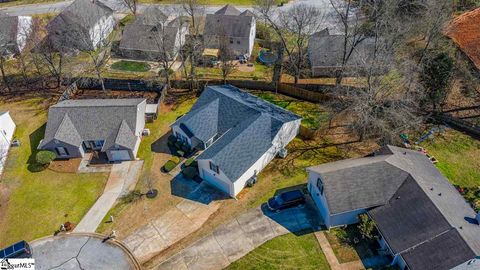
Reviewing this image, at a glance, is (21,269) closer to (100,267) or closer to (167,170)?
(100,267)

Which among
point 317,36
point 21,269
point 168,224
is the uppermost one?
point 317,36

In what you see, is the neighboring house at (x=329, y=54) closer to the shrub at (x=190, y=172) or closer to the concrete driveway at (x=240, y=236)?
the shrub at (x=190, y=172)

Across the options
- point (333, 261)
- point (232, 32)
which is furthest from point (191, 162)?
point (232, 32)

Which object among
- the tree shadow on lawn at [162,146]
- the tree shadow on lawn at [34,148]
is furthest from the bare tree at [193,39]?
the tree shadow on lawn at [34,148]

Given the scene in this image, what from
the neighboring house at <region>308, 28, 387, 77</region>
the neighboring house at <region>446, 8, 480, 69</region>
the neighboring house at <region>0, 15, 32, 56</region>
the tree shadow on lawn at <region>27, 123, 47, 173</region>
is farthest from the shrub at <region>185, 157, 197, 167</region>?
the neighboring house at <region>0, 15, 32, 56</region>

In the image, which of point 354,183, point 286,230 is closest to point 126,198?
point 286,230

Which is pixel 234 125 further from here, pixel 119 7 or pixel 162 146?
pixel 119 7
